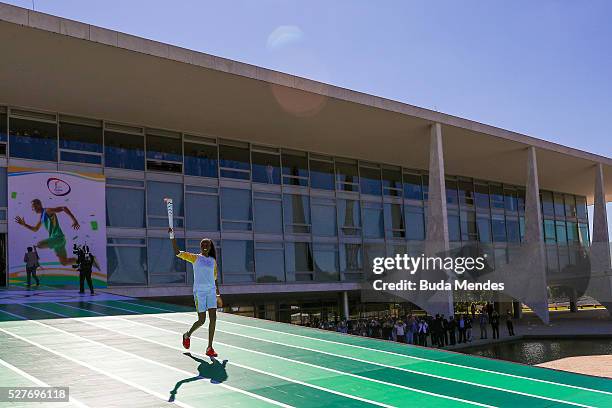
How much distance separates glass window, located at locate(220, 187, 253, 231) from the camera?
28.7 metres

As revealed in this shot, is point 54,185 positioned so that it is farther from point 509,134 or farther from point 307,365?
point 509,134

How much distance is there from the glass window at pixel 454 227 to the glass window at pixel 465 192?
1392 millimetres

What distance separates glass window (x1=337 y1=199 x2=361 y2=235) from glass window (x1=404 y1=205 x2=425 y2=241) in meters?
4.08

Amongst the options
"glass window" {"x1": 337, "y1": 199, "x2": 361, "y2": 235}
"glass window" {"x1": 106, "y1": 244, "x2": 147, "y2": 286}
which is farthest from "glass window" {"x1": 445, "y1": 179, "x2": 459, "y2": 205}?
"glass window" {"x1": 106, "y1": 244, "x2": 147, "y2": 286}

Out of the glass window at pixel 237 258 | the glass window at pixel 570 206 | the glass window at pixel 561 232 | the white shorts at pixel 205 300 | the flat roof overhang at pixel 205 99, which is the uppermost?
the flat roof overhang at pixel 205 99

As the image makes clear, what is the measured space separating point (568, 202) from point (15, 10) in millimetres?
45589

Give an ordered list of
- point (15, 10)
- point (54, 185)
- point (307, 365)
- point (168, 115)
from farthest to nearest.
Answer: point (168, 115) < point (54, 185) < point (15, 10) < point (307, 365)

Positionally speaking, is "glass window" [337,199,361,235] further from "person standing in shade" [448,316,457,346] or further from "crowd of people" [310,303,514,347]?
"person standing in shade" [448,316,457,346]

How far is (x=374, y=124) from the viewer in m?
29.0

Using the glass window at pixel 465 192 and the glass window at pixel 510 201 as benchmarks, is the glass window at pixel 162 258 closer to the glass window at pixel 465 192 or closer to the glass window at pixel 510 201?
the glass window at pixel 465 192

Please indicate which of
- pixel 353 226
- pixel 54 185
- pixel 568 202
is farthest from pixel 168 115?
pixel 568 202

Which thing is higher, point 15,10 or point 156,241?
point 15,10

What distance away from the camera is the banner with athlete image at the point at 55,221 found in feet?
74.1

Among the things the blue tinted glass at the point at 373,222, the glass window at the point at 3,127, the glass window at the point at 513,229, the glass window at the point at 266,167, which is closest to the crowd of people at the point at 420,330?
the blue tinted glass at the point at 373,222
